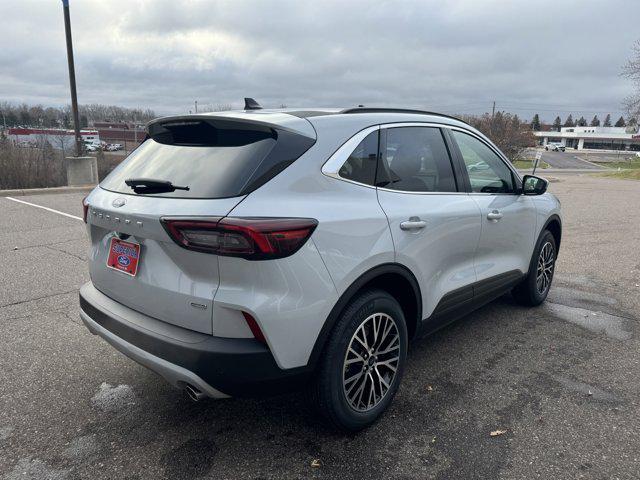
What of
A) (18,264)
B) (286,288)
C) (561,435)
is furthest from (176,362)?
(18,264)

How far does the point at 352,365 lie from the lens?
2.74 metres

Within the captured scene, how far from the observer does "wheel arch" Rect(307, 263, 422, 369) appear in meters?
2.46

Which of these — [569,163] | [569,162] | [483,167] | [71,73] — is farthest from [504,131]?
[483,167]

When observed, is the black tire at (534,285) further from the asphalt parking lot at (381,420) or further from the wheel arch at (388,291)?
the wheel arch at (388,291)

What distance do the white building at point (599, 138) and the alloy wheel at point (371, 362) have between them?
5467 inches

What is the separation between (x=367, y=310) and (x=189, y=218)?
3.54 feet

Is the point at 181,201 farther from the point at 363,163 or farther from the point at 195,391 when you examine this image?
the point at 363,163

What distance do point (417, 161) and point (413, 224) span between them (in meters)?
0.56

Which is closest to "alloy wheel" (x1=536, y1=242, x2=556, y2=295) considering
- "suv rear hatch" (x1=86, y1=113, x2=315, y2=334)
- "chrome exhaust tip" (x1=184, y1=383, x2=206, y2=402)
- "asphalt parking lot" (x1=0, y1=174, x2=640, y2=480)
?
"asphalt parking lot" (x1=0, y1=174, x2=640, y2=480)

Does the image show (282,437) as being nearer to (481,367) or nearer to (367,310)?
(367,310)

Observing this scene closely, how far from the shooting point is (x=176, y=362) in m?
2.34

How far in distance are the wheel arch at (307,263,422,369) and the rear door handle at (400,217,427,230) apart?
0.23 metres

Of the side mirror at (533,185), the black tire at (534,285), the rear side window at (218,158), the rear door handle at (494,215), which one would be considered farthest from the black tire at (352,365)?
the black tire at (534,285)

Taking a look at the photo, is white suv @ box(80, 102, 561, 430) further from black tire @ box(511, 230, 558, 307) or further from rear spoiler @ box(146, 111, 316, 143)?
black tire @ box(511, 230, 558, 307)
